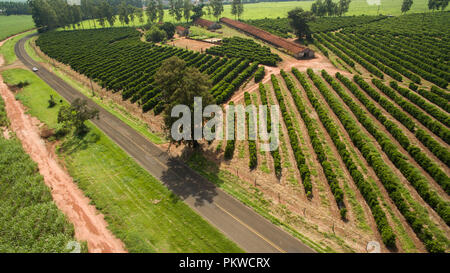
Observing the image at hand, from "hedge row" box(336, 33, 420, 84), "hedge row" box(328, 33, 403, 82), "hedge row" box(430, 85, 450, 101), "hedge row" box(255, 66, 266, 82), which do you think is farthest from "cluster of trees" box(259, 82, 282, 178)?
"hedge row" box(430, 85, 450, 101)

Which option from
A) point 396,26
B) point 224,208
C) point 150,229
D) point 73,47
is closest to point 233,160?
point 224,208

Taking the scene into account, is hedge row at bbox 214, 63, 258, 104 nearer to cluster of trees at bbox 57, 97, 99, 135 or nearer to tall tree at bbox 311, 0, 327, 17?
cluster of trees at bbox 57, 97, 99, 135

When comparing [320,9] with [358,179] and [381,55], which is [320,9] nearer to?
[381,55]

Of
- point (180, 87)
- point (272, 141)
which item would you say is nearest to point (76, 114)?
point (180, 87)

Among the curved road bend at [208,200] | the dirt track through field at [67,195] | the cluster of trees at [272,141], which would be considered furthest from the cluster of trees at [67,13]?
the curved road bend at [208,200]

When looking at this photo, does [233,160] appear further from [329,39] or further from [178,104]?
[329,39]

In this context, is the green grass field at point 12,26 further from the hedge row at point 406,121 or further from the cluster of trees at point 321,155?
the hedge row at point 406,121
